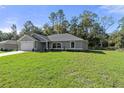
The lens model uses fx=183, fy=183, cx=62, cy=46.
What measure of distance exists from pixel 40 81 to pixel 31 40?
556 inches

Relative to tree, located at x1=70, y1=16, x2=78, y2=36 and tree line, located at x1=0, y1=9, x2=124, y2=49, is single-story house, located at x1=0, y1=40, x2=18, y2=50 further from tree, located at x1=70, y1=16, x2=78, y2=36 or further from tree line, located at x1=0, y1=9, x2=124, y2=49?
tree, located at x1=70, y1=16, x2=78, y2=36

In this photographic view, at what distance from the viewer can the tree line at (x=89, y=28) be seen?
54.4ft

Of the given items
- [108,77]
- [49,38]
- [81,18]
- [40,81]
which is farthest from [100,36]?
[40,81]

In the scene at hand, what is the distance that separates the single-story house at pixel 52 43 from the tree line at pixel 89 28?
967 millimetres

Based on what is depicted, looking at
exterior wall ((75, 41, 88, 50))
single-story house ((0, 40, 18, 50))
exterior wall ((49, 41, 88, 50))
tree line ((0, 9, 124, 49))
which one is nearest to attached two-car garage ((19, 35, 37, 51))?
tree line ((0, 9, 124, 49))

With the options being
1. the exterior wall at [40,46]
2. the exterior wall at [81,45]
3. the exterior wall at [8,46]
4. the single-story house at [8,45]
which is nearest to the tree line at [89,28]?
the exterior wall at [81,45]

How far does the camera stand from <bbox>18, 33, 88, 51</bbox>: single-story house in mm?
19203

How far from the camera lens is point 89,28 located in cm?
1877

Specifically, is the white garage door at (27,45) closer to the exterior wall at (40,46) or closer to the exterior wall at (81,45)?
the exterior wall at (40,46)

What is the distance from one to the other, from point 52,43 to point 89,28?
4.75 metres

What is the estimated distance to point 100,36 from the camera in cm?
1859

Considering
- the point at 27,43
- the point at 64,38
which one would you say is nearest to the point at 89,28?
the point at 64,38
